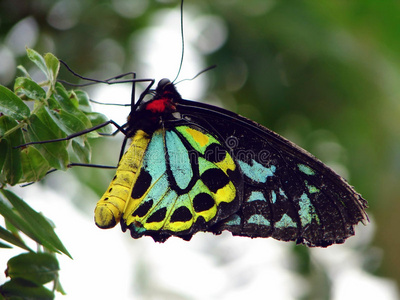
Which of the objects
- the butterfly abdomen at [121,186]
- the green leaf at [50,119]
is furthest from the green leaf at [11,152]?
the butterfly abdomen at [121,186]

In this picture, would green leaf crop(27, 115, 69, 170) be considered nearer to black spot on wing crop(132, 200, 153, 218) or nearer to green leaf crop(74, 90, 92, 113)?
green leaf crop(74, 90, 92, 113)

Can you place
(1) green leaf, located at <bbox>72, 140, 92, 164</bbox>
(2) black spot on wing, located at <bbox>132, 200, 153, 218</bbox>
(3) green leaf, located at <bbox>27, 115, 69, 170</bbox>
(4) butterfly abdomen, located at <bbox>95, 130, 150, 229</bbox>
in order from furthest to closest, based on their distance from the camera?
(2) black spot on wing, located at <bbox>132, 200, 153, 218</bbox>, (4) butterfly abdomen, located at <bbox>95, 130, 150, 229</bbox>, (1) green leaf, located at <bbox>72, 140, 92, 164</bbox>, (3) green leaf, located at <bbox>27, 115, 69, 170</bbox>

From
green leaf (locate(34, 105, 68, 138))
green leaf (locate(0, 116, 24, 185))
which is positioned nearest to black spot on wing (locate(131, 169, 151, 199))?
green leaf (locate(34, 105, 68, 138))

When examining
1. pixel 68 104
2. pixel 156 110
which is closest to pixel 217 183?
pixel 156 110

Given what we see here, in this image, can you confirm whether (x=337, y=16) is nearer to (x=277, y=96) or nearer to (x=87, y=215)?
(x=277, y=96)

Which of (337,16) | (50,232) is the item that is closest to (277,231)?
(50,232)

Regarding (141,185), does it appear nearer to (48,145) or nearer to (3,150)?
(48,145)
